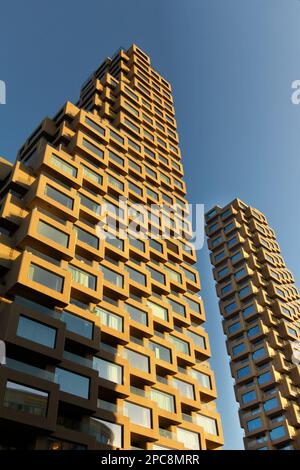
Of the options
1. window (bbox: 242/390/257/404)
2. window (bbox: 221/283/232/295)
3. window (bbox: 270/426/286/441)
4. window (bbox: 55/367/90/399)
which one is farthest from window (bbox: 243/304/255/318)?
window (bbox: 55/367/90/399)

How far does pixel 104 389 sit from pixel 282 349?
155 ft

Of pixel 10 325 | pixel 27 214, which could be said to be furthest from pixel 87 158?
pixel 10 325

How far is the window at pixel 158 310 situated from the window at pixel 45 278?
13.2 m

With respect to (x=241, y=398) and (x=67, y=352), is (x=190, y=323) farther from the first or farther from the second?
(x=241, y=398)

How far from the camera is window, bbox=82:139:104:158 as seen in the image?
1997 inches

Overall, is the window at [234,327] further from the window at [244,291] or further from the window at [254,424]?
the window at [254,424]

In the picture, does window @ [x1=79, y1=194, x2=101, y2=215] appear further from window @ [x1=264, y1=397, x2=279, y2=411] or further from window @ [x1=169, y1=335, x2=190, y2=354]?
window @ [x1=264, y1=397, x2=279, y2=411]

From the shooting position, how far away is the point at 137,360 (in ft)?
→ 129

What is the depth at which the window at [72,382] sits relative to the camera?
1222 inches

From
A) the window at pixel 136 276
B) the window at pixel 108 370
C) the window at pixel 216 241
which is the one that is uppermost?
the window at pixel 216 241

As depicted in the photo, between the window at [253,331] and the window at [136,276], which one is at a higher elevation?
the window at [253,331]

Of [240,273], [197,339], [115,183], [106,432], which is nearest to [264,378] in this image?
[240,273]

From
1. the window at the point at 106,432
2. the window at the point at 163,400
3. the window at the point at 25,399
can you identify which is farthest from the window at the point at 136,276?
the window at the point at 25,399

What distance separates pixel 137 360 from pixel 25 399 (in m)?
13.3
